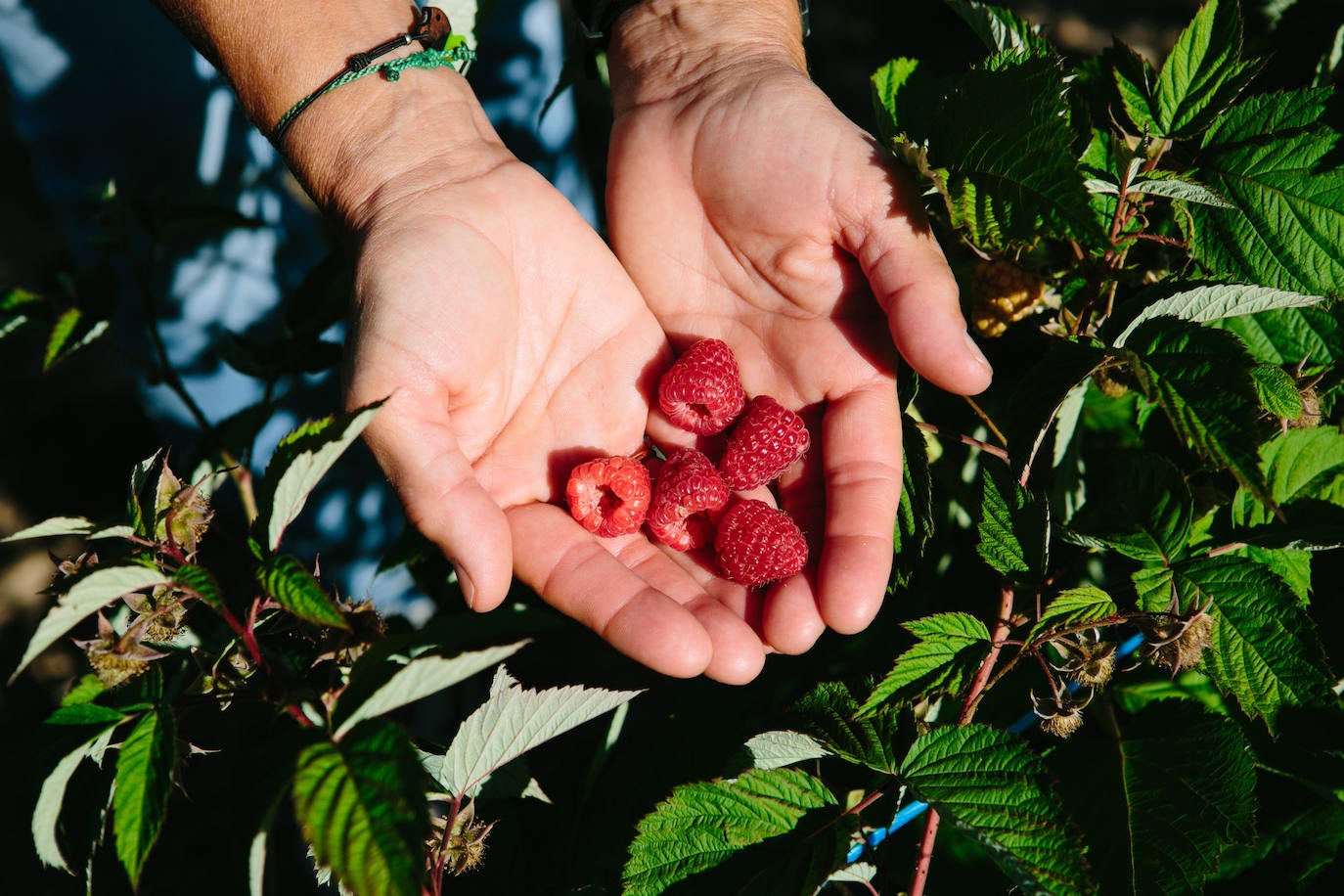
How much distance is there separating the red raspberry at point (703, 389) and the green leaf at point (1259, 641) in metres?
0.84

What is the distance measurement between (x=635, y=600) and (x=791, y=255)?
74 centimetres

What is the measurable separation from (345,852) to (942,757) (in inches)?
31.8

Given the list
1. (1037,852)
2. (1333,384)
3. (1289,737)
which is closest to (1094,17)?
(1333,384)

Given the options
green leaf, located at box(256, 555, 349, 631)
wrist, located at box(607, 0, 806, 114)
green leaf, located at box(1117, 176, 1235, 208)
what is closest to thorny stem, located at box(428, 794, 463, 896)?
green leaf, located at box(256, 555, 349, 631)

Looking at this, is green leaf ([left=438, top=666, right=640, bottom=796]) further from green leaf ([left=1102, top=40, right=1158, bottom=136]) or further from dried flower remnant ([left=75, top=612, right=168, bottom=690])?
green leaf ([left=1102, top=40, right=1158, bottom=136])

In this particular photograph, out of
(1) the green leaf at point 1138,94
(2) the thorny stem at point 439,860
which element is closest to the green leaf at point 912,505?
(1) the green leaf at point 1138,94

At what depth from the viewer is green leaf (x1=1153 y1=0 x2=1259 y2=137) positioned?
1.38 meters

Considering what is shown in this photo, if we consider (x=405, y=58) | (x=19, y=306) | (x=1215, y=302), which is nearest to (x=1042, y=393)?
(x=1215, y=302)

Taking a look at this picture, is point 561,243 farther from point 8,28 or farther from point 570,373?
point 8,28

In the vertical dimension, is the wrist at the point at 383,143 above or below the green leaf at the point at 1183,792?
above

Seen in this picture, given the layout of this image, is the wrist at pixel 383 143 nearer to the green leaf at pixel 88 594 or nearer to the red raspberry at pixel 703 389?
the red raspberry at pixel 703 389

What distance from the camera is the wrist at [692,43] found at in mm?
2033

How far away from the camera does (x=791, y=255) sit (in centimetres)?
175

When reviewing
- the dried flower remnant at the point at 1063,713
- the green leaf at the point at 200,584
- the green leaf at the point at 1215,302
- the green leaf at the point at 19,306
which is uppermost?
the green leaf at the point at 19,306
